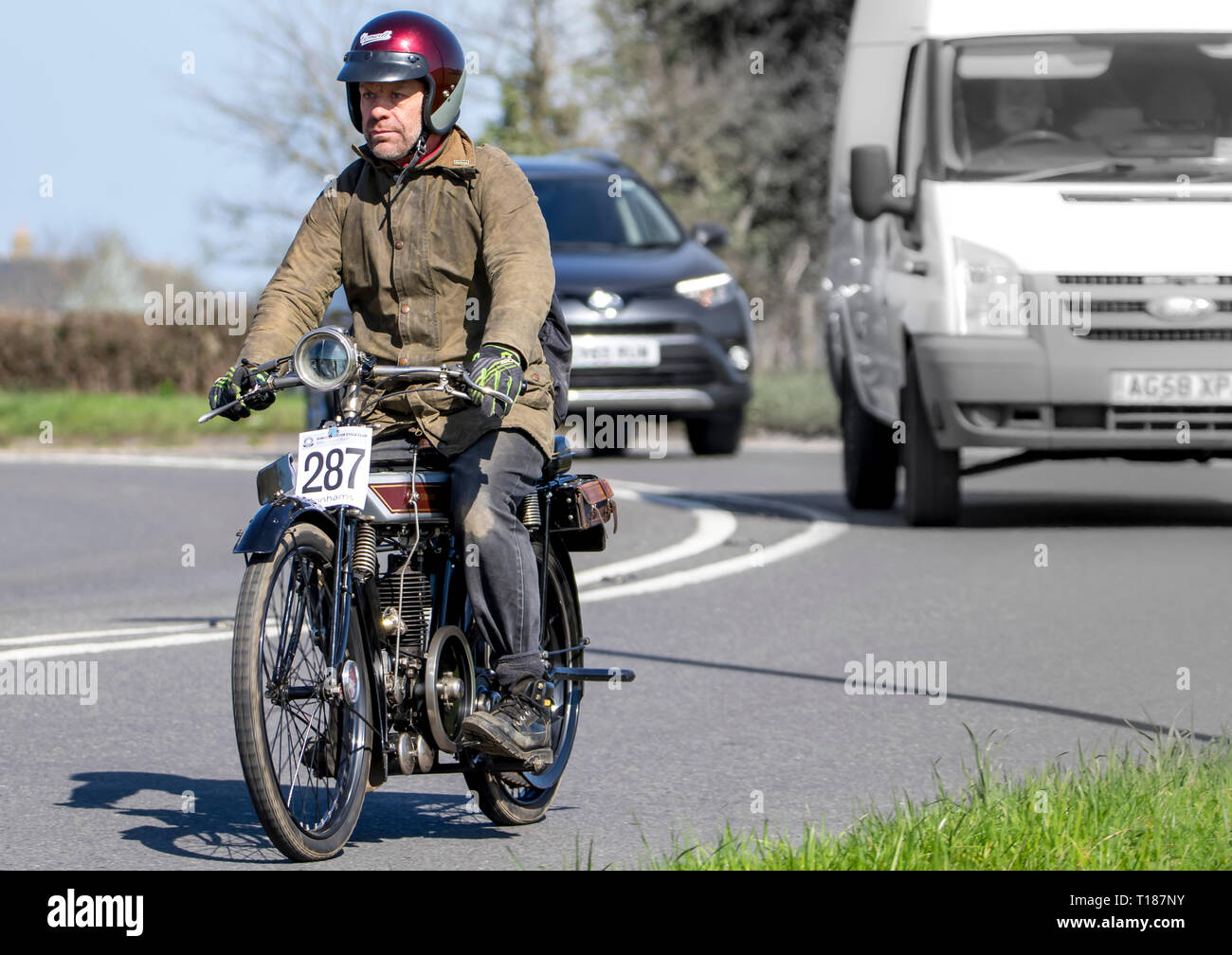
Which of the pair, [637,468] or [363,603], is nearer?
[363,603]

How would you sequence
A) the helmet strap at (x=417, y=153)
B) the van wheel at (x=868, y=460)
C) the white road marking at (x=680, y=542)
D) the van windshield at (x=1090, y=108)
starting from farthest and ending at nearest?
the van wheel at (x=868, y=460)
the van windshield at (x=1090, y=108)
the white road marking at (x=680, y=542)
the helmet strap at (x=417, y=153)

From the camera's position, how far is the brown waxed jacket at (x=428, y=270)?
5184mm

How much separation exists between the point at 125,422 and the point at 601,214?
342 inches

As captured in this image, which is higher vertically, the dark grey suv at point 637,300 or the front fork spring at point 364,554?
the dark grey suv at point 637,300

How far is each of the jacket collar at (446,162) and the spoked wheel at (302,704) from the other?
0.89 m

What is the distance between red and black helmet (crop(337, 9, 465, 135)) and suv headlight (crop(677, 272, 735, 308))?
10941mm

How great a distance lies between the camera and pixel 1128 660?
808cm

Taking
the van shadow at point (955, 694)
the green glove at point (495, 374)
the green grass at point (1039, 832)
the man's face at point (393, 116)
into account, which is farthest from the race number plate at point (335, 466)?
the van shadow at point (955, 694)

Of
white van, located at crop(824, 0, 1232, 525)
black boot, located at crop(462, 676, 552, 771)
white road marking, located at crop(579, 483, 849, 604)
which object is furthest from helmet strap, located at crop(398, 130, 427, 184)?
white van, located at crop(824, 0, 1232, 525)

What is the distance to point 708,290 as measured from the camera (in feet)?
53.5

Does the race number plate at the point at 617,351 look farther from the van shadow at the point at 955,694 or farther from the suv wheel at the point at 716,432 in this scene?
the van shadow at the point at 955,694

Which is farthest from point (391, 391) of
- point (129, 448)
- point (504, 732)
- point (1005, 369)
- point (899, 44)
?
point (129, 448)
